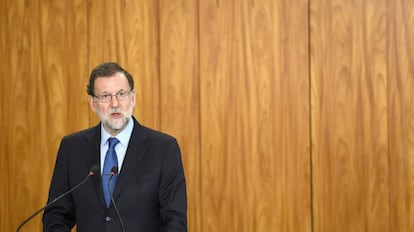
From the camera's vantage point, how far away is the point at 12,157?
3.93 metres

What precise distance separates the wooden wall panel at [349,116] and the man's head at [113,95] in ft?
5.30

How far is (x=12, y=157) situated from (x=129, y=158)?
1.79 m

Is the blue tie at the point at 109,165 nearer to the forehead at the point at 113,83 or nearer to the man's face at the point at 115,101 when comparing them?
the man's face at the point at 115,101

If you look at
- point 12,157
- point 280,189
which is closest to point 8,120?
point 12,157

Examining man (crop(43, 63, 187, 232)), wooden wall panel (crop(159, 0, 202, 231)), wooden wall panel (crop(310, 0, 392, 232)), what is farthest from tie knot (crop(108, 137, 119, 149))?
wooden wall panel (crop(310, 0, 392, 232))

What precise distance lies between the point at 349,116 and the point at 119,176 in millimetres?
1813

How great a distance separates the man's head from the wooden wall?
136 centimetres

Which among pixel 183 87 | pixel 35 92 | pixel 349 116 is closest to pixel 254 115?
pixel 183 87

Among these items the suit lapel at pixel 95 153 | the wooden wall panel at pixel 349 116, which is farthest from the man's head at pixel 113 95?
the wooden wall panel at pixel 349 116

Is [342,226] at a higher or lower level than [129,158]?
lower

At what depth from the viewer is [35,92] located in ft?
12.9

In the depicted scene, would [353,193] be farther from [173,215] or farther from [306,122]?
[173,215]

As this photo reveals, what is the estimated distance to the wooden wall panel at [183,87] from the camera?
3785mm

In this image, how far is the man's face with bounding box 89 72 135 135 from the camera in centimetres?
242
